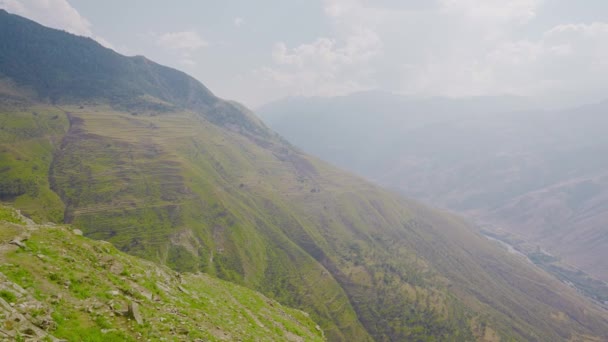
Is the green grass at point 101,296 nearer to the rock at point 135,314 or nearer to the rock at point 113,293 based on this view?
the rock at point 113,293

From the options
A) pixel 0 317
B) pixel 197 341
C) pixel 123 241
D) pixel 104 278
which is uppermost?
pixel 0 317

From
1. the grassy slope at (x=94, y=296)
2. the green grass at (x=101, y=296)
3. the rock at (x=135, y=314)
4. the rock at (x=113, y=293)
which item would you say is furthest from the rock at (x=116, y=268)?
the rock at (x=135, y=314)

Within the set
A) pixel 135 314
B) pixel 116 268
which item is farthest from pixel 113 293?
pixel 116 268

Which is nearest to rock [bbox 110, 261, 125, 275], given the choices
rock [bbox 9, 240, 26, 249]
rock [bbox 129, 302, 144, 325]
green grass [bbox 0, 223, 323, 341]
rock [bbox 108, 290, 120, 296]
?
green grass [bbox 0, 223, 323, 341]

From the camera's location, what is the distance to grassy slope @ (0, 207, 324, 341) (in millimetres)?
20625

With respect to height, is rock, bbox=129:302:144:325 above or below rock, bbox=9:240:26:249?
below

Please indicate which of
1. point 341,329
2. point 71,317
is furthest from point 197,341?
point 341,329

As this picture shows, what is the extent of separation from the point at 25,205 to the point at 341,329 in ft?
720

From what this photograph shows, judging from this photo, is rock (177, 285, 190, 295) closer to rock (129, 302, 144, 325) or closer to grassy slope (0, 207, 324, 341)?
grassy slope (0, 207, 324, 341)

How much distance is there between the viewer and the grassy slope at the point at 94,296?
20625mm

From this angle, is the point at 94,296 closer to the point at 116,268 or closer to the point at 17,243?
the point at 116,268

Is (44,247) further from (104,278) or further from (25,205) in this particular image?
(25,205)

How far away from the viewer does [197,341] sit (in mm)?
25953

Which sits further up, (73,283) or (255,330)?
(73,283)
